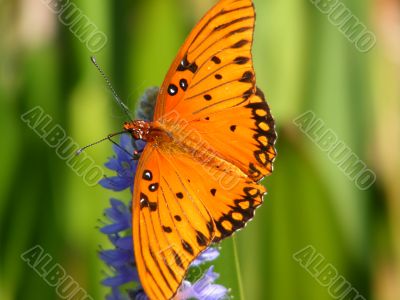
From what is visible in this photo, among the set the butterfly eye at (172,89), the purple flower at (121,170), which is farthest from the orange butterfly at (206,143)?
the purple flower at (121,170)

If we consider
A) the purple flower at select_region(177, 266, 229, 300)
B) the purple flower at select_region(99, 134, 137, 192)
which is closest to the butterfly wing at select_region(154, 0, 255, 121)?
the purple flower at select_region(99, 134, 137, 192)

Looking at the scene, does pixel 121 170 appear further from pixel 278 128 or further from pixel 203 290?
pixel 278 128

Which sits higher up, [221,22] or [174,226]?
[221,22]

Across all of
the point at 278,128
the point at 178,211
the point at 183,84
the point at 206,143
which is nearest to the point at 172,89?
the point at 183,84

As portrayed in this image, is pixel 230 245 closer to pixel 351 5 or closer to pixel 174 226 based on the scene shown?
pixel 174 226

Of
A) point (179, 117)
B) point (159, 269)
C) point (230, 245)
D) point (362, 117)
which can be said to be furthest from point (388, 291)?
point (159, 269)

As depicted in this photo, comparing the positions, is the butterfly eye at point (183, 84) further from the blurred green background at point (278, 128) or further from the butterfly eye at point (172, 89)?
the blurred green background at point (278, 128)
